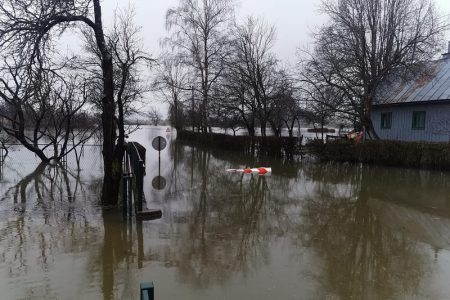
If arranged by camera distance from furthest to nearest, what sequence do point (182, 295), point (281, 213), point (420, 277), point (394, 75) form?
point (394, 75) < point (281, 213) < point (420, 277) < point (182, 295)

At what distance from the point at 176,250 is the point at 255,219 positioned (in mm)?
2689

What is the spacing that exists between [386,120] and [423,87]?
11.8ft

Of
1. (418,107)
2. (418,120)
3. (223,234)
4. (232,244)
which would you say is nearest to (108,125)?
(223,234)

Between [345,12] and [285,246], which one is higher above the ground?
[345,12]

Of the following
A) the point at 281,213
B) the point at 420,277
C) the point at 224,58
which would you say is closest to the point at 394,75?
the point at 224,58

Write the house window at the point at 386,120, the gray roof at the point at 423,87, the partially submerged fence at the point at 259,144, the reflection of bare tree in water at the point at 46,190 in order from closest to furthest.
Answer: the reflection of bare tree in water at the point at 46,190, the gray roof at the point at 423,87, the partially submerged fence at the point at 259,144, the house window at the point at 386,120

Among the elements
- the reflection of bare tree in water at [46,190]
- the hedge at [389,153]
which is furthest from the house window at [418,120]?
the reflection of bare tree in water at [46,190]

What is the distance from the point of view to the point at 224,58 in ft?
94.0

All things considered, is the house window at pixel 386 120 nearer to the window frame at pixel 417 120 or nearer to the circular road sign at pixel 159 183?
the window frame at pixel 417 120

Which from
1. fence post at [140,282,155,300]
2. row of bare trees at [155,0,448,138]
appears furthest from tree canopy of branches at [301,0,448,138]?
fence post at [140,282,155,300]

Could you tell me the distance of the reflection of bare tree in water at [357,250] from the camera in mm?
5211

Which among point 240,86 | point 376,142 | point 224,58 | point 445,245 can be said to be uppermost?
point 224,58

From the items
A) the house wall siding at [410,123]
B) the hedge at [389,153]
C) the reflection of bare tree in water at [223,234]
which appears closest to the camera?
the reflection of bare tree in water at [223,234]

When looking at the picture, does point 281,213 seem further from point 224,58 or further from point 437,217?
point 224,58
